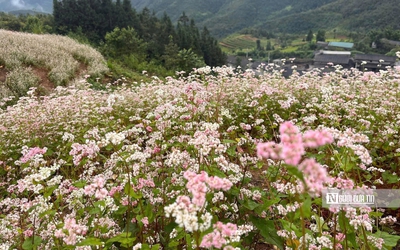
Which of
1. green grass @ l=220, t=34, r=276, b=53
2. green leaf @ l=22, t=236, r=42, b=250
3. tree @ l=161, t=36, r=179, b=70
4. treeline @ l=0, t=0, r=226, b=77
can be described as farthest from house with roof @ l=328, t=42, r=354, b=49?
green leaf @ l=22, t=236, r=42, b=250

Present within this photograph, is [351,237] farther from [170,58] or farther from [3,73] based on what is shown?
[170,58]

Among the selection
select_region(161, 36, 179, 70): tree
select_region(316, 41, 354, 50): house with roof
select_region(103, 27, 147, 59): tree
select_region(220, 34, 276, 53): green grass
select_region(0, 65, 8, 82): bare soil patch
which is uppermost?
select_region(103, 27, 147, 59): tree

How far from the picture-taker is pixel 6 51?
44.5ft

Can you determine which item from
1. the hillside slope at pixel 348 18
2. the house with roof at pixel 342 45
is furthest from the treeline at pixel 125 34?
the hillside slope at pixel 348 18

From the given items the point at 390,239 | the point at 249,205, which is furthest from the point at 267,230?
the point at 390,239

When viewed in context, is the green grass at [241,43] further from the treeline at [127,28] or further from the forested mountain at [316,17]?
the treeline at [127,28]

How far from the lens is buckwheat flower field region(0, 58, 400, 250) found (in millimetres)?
1564

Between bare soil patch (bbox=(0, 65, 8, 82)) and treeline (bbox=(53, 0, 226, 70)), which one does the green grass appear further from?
bare soil patch (bbox=(0, 65, 8, 82))

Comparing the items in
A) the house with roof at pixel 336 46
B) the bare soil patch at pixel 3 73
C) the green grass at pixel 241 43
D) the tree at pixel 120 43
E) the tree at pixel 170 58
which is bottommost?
the house with roof at pixel 336 46

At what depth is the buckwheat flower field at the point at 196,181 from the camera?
1564mm

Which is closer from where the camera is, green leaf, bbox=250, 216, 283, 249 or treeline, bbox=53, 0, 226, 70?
green leaf, bbox=250, 216, 283, 249

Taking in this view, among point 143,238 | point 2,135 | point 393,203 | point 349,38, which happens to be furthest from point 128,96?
point 349,38

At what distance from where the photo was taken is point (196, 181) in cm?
Result: 150

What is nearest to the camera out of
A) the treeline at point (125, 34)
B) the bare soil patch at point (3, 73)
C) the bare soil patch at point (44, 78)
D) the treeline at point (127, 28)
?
the bare soil patch at point (3, 73)
